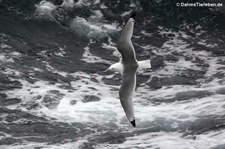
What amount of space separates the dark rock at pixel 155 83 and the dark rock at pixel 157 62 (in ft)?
Answer: 2.79

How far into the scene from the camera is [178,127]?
14.0 metres

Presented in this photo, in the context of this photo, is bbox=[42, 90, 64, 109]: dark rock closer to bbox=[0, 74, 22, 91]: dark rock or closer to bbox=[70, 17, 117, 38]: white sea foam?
bbox=[0, 74, 22, 91]: dark rock

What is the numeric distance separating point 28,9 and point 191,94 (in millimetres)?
7070

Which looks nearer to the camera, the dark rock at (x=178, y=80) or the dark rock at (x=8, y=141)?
the dark rock at (x=8, y=141)

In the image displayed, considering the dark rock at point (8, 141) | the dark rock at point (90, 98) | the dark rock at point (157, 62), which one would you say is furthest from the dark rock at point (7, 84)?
the dark rock at point (157, 62)

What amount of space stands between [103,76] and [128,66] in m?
6.03

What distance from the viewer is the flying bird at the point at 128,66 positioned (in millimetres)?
10273

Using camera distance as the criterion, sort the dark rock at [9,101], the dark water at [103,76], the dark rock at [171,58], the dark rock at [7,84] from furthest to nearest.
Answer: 1. the dark rock at [171,58]
2. the dark rock at [7,84]
3. the dark rock at [9,101]
4. the dark water at [103,76]

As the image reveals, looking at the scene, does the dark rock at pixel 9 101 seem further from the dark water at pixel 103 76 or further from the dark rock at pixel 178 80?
the dark rock at pixel 178 80

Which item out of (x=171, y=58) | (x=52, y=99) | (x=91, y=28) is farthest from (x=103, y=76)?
(x=91, y=28)

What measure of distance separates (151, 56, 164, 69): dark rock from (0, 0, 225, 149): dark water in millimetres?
33

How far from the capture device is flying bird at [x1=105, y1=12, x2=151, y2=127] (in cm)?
1027

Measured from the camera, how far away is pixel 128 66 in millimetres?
10797

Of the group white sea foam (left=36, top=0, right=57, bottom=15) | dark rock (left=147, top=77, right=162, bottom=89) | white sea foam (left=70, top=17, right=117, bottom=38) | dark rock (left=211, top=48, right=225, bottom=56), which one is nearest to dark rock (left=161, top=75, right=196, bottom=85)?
dark rock (left=147, top=77, right=162, bottom=89)
